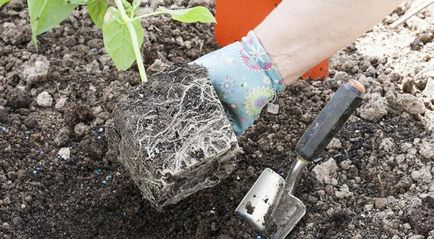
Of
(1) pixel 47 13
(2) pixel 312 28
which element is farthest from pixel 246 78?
(1) pixel 47 13

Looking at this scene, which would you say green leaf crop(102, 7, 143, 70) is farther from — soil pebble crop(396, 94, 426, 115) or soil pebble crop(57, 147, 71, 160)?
soil pebble crop(396, 94, 426, 115)

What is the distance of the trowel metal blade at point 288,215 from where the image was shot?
142 cm

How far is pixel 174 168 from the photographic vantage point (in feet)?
4.06

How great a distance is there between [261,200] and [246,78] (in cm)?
25

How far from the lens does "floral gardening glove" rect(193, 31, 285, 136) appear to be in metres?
1.36

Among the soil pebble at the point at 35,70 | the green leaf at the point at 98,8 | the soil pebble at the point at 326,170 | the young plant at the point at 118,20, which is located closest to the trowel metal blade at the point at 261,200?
the soil pebble at the point at 326,170

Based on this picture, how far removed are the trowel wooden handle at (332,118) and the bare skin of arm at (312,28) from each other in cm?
9

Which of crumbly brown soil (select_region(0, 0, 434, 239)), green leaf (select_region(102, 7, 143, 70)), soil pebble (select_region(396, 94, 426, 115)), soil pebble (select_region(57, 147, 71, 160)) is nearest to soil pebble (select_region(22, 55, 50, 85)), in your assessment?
crumbly brown soil (select_region(0, 0, 434, 239))

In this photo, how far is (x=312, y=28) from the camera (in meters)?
1.32

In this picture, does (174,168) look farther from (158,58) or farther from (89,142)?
(158,58)

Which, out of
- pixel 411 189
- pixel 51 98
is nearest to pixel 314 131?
pixel 411 189

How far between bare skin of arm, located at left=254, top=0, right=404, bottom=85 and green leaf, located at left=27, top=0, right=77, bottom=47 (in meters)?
0.37

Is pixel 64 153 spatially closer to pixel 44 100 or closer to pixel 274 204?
pixel 44 100

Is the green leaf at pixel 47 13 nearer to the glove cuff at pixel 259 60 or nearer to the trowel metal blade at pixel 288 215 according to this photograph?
the glove cuff at pixel 259 60
